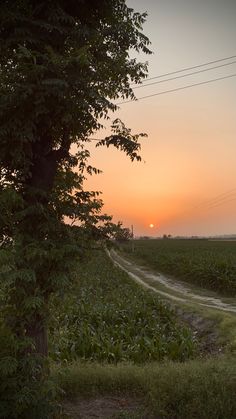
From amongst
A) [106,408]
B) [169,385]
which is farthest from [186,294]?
[106,408]

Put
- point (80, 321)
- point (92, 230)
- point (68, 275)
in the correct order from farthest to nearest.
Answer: point (80, 321) → point (92, 230) → point (68, 275)

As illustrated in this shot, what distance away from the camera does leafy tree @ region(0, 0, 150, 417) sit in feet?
→ 22.8

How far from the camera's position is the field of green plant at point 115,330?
12.3 m

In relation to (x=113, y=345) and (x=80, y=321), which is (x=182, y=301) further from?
(x=113, y=345)

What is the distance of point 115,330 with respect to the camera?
1480cm

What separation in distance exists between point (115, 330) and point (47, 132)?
8454 millimetres

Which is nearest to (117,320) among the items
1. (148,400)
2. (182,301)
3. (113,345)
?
(113,345)

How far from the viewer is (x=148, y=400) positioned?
333 inches

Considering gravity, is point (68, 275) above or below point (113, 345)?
above

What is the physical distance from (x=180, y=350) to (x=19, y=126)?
825cm

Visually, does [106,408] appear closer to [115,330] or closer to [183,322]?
[115,330]

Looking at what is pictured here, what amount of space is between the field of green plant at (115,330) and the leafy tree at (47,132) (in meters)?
0.65

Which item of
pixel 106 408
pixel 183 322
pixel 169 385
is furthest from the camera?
pixel 183 322

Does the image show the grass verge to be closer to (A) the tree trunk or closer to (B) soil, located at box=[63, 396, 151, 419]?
(B) soil, located at box=[63, 396, 151, 419]
